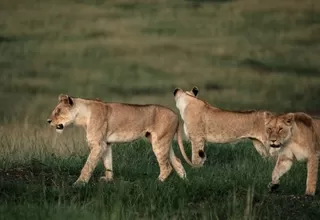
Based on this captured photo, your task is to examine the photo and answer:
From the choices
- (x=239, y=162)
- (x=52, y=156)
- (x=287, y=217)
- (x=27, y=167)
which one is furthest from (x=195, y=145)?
(x=287, y=217)

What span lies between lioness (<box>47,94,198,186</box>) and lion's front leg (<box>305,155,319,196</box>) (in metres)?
1.18

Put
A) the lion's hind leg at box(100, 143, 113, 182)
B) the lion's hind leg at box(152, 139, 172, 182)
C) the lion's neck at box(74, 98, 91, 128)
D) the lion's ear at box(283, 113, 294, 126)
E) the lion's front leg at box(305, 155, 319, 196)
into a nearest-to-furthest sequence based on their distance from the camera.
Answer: the lion's front leg at box(305, 155, 319, 196), the lion's ear at box(283, 113, 294, 126), the lion's hind leg at box(100, 143, 113, 182), the lion's neck at box(74, 98, 91, 128), the lion's hind leg at box(152, 139, 172, 182)

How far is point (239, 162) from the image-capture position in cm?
1059

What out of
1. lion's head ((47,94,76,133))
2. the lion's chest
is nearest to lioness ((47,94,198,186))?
lion's head ((47,94,76,133))

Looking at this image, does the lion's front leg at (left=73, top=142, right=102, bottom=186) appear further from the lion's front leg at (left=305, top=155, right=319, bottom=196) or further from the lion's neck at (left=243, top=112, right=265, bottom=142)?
the lion's neck at (left=243, top=112, right=265, bottom=142)

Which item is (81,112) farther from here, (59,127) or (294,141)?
(294,141)

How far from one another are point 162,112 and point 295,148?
4.12 ft

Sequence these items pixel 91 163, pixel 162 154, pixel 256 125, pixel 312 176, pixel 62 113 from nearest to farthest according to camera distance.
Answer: pixel 312 176 → pixel 91 163 → pixel 62 113 → pixel 162 154 → pixel 256 125

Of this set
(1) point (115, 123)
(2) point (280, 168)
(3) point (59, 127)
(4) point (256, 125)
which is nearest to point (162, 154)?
(1) point (115, 123)

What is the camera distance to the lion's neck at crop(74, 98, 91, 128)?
8727 millimetres

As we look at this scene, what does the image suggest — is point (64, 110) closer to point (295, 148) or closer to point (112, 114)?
point (112, 114)

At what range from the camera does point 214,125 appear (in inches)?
424

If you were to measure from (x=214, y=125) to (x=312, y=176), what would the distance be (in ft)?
8.40

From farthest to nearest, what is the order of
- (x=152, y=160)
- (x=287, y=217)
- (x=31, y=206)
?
(x=152, y=160) → (x=287, y=217) → (x=31, y=206)
